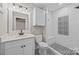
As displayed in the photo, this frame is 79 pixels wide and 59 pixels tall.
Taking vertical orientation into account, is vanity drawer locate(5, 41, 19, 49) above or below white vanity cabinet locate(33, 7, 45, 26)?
below

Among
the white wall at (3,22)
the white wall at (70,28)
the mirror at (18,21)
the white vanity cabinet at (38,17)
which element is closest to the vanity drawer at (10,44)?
the white wall at (3,22)

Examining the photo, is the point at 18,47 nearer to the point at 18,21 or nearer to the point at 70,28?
the point at 18,21

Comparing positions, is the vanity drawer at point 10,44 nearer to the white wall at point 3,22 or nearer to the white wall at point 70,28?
the white wall at point 3,22

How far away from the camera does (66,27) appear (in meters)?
2.45

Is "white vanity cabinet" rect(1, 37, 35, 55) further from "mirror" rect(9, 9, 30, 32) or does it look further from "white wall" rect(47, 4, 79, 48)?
"white wall" rect(47, 4, 79, 48)

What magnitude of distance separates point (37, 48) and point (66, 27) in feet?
5.09

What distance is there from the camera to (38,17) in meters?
2.25

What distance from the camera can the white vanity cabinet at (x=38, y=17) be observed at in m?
2.14

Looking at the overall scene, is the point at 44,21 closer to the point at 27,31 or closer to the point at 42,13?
the point at 42,13

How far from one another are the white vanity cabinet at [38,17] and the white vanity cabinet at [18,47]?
0.94 metres

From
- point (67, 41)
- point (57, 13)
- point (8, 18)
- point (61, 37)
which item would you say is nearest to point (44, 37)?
point (61, 37)

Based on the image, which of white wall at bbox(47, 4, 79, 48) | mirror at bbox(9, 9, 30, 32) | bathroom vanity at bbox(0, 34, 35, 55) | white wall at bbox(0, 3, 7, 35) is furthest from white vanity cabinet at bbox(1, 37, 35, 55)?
white wall at bbox(47, 4, 79, 48)

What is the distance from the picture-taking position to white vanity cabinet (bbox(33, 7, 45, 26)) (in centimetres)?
214

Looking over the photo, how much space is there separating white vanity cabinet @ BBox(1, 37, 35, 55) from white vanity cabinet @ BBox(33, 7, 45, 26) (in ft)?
3.08
